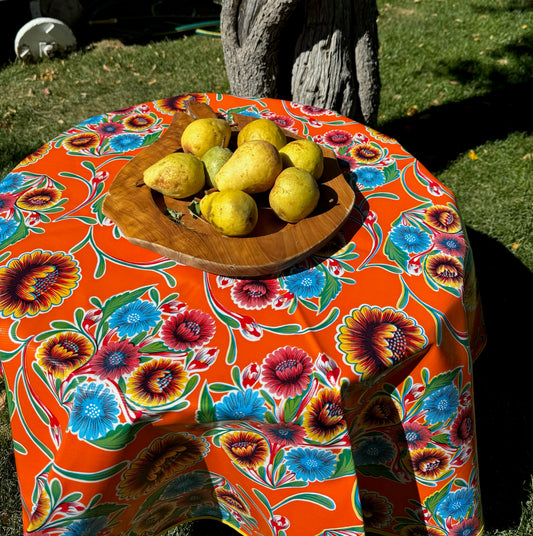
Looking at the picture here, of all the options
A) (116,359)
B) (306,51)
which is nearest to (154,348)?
(116,359)

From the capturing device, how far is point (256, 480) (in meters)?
1.63

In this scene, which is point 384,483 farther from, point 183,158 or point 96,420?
point 183,158

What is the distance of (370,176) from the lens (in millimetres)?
2221

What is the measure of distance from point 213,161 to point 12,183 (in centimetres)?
89

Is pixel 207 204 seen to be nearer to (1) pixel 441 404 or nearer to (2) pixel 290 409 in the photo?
(2) pixel 290 409

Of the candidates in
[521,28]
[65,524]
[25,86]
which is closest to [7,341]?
[65,524]

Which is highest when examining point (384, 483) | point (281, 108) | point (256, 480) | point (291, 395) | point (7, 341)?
point (281, 108)

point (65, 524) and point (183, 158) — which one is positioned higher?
point (183, 158)

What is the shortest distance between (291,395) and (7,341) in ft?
2.86

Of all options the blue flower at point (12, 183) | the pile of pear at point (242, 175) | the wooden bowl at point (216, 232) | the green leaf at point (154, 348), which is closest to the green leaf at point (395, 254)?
the wooden bowl at point (216, 232)

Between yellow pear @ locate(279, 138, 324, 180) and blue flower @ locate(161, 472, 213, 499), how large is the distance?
3.79 ft

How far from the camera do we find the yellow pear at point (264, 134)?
1.97m

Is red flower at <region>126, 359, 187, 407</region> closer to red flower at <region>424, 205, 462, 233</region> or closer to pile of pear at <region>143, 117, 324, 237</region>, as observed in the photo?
pile of pear at <region>143, 117, 324, 237</region>

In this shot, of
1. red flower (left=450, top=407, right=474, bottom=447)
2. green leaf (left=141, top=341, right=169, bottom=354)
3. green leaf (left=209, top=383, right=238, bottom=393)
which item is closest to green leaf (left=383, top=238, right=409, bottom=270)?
red flower (left=450, top=407, right=474, bottom=447)
